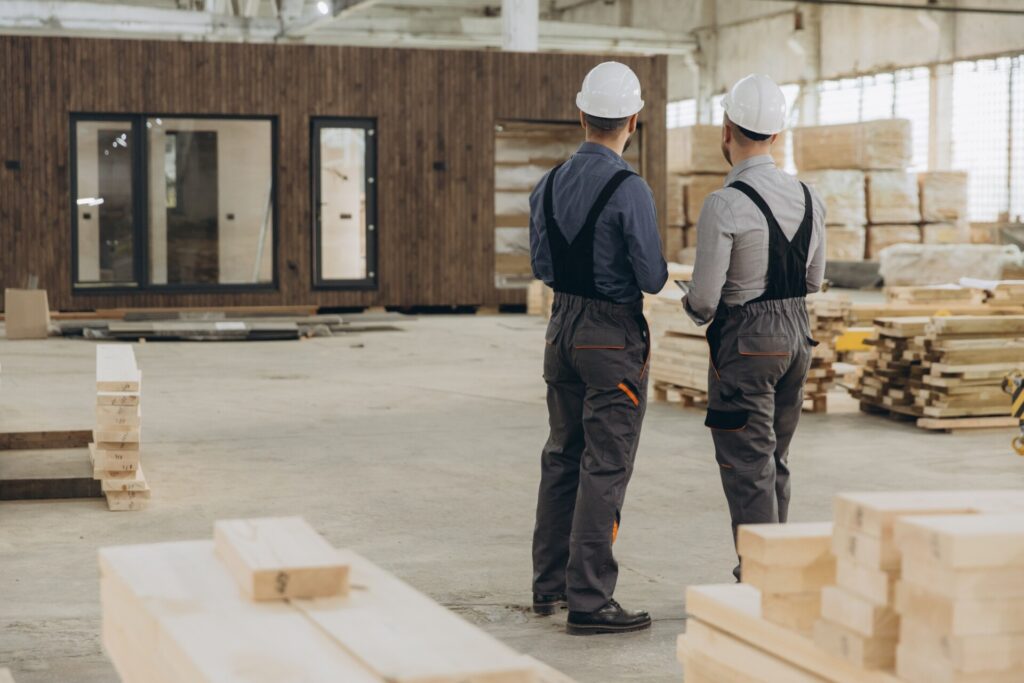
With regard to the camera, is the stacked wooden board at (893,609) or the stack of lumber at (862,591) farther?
the stack of lumber at (862,591)

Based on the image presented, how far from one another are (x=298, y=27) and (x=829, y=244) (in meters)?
10.2

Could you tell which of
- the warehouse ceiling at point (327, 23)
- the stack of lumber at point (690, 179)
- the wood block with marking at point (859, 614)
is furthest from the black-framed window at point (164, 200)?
the wood block with marking at point (859, 614)

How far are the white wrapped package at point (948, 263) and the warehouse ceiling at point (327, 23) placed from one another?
31.2 ft

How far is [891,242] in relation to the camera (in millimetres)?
24938

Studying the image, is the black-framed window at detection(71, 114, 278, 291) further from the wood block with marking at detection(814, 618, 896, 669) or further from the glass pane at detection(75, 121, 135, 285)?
the wood block with marking at detection(814, 618, 896, 669)

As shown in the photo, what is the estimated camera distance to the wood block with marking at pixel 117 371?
6.95m

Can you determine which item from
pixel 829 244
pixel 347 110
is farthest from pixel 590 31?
pixel 347 110

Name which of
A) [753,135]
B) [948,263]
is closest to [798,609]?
[753,135]

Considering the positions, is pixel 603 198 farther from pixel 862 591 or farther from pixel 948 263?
pixel 948 263

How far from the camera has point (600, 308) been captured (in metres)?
4.71

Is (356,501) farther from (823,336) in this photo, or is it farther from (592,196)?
(823,336)

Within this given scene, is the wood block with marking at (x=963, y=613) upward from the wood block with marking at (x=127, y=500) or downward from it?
upward

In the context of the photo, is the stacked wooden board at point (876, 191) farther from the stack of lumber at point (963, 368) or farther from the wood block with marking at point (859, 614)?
the wood block with marking at point (859, 614)

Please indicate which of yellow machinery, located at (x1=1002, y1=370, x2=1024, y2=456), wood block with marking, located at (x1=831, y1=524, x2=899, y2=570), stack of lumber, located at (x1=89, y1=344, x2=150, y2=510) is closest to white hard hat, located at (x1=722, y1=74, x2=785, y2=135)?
wood block with marking, located at (x1=831, y1=524, x2=899, y2=570)
